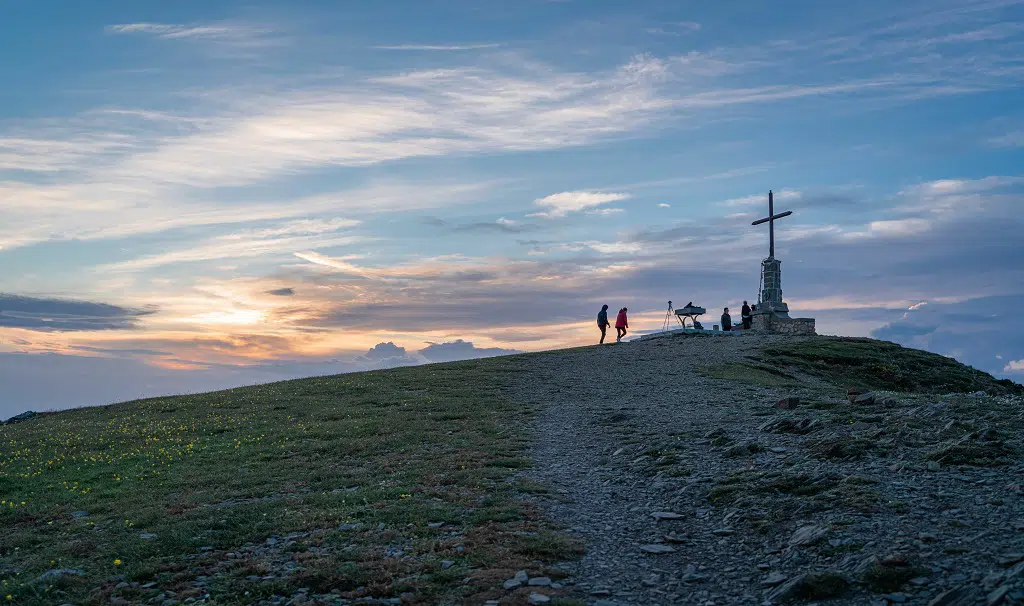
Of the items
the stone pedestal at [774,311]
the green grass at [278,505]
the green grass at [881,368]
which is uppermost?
the stone pedestal at [774,311]

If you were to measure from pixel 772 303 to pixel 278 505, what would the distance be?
197 feet

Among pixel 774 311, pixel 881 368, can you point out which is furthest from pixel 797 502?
pixel 774 311

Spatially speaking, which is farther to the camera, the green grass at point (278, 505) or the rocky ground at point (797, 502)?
the green grass at point (278, 505)

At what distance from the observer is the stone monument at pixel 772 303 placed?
6175 centimetres

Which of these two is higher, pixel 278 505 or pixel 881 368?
pixel 881 368

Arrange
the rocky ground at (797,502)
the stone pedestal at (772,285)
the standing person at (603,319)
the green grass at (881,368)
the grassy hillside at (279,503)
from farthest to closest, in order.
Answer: the stone pedestal at (772,285) < the standing person at (603,319) < the green grass at (881,368) < the grassy hillside at (279,503) < the rocky ground at (797,502)

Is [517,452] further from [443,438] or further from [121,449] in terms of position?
[121,449]

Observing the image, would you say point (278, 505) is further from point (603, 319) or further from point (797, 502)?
point (603, 319)

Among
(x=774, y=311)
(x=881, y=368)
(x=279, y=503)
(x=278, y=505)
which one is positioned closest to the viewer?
(x=278, y=505)

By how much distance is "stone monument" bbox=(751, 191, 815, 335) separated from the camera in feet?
203

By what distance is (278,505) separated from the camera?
579 inches

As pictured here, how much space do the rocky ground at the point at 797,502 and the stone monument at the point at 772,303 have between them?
130 ft

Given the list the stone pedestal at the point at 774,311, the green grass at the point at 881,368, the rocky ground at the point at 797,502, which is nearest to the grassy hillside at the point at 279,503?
the rocky ground at the point at 797,502

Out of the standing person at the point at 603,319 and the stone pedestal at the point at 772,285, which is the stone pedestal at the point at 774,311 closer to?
the stone pedestal at the point at 772,285
